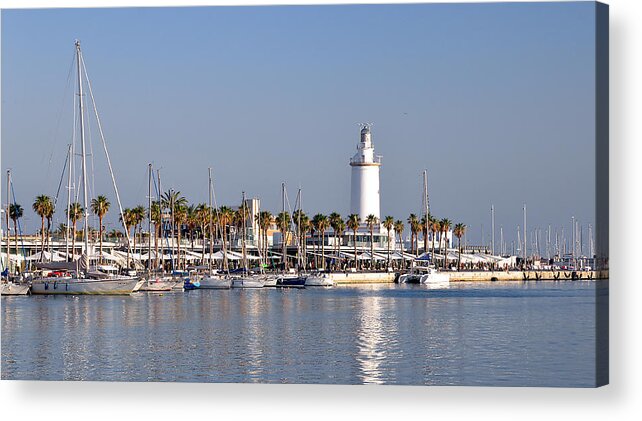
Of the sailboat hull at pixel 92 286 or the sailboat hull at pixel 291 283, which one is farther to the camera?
the sailboat hull at pixel 291 283

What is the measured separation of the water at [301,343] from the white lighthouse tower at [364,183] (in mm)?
36699

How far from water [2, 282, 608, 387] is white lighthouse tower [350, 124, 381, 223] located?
36.7 m

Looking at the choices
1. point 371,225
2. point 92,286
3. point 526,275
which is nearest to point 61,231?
point 371,225

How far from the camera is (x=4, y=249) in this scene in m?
52.3

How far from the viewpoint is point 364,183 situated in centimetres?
7362

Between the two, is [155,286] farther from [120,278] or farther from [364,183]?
[364,183]

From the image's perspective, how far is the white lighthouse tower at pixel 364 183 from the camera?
241ft

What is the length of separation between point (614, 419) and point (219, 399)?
459cm

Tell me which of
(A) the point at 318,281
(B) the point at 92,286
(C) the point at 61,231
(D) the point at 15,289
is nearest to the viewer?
(B) the point at 92,286

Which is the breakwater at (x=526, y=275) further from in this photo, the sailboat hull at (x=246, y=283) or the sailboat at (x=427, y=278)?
the sailboat hull at (x=246, y=283)

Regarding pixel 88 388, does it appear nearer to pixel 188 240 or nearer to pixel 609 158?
pixel 609 158

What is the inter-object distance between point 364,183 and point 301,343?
52.1 metres

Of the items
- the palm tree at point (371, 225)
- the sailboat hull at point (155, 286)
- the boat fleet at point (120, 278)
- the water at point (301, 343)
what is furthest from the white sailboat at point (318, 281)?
the water at point (301, 343)

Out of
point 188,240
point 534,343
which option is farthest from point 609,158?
point 188,240
